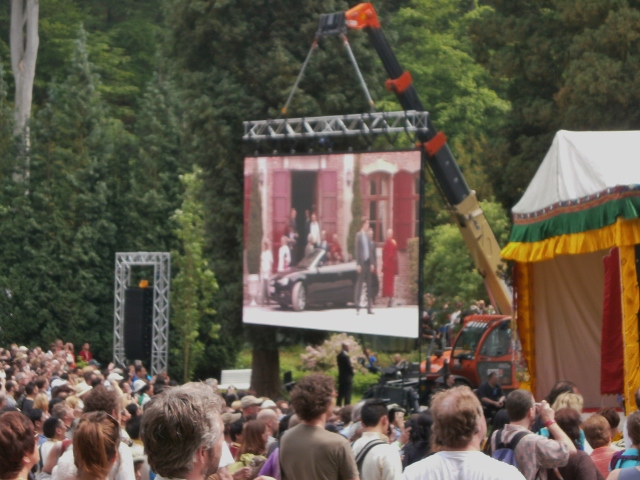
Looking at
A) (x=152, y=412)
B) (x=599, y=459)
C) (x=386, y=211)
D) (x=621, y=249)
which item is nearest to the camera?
(x=152, y=412)

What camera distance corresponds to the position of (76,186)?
3572 cm

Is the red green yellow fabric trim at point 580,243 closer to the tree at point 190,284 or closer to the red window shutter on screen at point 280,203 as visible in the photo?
the red window shutter on screen at point 280,203

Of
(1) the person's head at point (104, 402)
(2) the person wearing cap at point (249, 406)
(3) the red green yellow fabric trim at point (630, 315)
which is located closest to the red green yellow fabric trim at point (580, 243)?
(3) the red green yellow fabric trim at point (630, 315)

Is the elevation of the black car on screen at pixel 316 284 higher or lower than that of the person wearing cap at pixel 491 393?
higher

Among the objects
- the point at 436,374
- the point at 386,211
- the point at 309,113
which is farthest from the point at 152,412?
the point at 309,113

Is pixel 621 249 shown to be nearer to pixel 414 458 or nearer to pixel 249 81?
pixel 414 458

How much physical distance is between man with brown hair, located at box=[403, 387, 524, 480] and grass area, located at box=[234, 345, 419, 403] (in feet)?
77.3

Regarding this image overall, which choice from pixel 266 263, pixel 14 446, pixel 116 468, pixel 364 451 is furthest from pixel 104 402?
pixel 266 263

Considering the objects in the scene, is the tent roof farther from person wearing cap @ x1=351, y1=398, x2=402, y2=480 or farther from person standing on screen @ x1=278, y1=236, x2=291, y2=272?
person standing on screen @ x1=278, y1=236, x2=291, y2=272

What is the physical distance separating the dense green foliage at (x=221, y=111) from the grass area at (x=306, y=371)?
1866 mm

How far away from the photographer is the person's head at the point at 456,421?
454 centimetres

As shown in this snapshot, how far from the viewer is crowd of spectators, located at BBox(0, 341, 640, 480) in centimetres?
365

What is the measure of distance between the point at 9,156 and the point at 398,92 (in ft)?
57.2

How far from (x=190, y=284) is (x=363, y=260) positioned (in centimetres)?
1268
